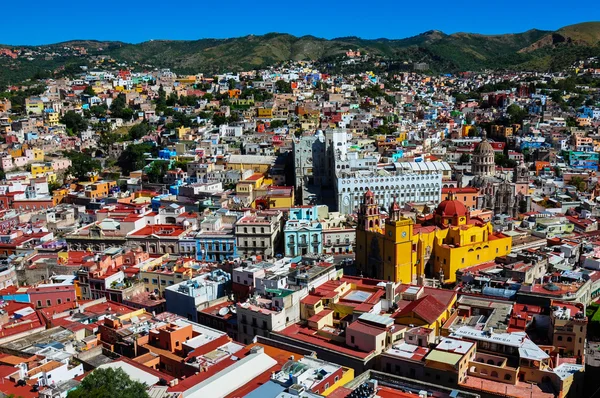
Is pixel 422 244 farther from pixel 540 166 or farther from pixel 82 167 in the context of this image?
pixel 82 167

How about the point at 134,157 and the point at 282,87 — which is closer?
the point at 134,157

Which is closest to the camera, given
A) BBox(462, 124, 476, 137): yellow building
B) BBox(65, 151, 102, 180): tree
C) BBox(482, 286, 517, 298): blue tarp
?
BBox(482, 286, 517, 298): blue tarp

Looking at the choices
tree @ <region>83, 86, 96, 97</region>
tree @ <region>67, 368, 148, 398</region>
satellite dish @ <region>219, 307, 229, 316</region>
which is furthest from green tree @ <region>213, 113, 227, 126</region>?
tree @ <region>67, 368, 148, 398</region>

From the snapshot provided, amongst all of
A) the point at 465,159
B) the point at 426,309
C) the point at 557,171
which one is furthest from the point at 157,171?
the point at 557,171

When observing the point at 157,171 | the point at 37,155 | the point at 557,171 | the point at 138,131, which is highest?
the point at 138,131

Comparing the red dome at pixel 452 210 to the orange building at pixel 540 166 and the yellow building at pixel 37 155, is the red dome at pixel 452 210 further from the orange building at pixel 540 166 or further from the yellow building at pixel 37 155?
the yellow building at pixel 37 155

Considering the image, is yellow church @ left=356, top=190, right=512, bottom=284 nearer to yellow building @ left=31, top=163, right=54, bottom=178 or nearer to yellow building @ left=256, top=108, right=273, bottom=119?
yellow building @ left=31, top=163, right=54, bottom=178
